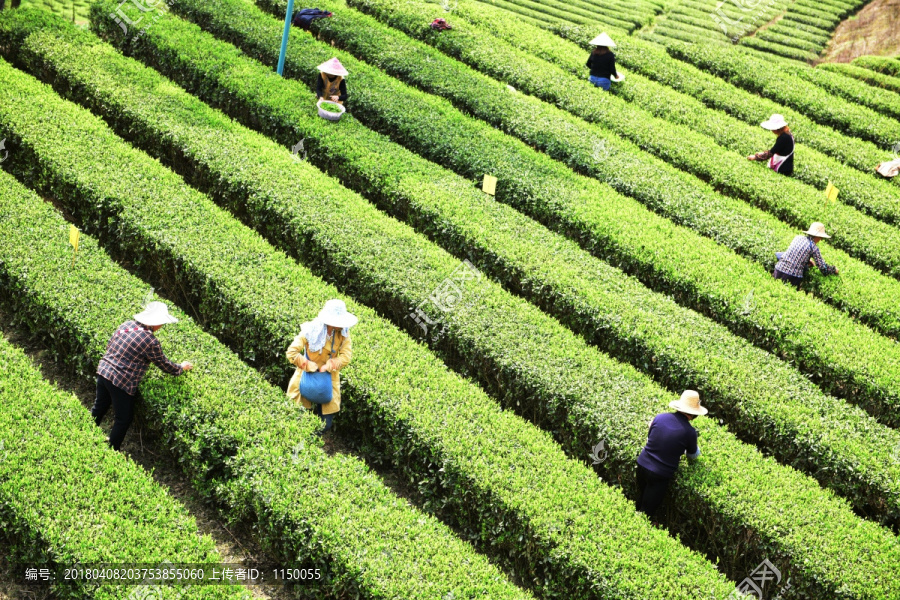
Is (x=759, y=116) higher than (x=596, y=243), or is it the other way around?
(x=759, y=116)

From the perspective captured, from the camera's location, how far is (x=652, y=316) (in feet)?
36.9

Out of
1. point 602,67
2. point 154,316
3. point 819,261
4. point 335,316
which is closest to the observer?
point 154,316

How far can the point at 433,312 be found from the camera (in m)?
10.6

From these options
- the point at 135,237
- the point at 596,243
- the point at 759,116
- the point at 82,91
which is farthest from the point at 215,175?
the point at 759,116

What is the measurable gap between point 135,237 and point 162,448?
141 inches

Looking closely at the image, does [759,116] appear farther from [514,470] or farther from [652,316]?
[514,470]

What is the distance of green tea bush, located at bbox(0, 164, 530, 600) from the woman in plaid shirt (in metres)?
0.26

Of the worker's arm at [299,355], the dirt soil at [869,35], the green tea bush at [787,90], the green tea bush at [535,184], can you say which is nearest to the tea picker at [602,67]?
the green tea bush at [787,90]

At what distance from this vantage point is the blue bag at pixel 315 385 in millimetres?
8562

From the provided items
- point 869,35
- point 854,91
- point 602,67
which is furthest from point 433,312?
point 869,35

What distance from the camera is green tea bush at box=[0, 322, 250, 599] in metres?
6.61

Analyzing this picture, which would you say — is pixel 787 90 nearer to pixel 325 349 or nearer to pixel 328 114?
pixel 328 114

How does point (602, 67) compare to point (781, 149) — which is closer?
point (781, 149)

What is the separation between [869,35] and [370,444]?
23180 mm
